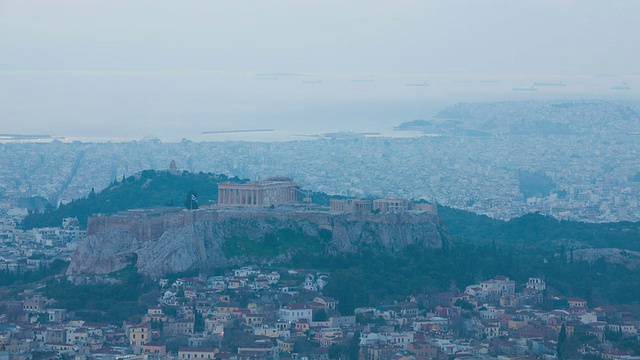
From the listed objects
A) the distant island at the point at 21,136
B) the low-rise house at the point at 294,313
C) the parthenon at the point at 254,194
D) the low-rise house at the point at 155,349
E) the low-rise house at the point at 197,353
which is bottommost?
the distant island at the point at 21,136

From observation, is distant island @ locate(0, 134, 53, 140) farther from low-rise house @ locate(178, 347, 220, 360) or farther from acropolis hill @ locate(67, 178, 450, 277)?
low-rise house @ locate(178, 347, 220, 360)

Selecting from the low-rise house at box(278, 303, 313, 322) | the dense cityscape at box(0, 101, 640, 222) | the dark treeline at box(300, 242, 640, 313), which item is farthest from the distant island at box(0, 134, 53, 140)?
the low-rise house at box(278, 303, 313, 322)

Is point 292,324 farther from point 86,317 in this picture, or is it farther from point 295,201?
point 295,201

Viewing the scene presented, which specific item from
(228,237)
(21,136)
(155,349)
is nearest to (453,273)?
(228,237)

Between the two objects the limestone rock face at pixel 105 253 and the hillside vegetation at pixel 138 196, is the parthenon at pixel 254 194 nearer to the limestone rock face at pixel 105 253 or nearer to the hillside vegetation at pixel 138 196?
the limestone rock face at pixel 105 253

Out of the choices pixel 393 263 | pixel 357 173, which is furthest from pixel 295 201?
pixel 357 173

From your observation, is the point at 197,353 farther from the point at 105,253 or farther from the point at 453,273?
the point at 453,273

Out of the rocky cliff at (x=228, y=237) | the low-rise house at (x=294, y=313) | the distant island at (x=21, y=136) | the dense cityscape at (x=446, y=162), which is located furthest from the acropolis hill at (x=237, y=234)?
the distant island at (x=21, y=136)
